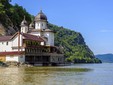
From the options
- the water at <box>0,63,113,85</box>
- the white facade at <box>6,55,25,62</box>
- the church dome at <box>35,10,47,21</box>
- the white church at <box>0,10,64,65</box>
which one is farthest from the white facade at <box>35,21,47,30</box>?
the water at <box>0,63,113,85</box>

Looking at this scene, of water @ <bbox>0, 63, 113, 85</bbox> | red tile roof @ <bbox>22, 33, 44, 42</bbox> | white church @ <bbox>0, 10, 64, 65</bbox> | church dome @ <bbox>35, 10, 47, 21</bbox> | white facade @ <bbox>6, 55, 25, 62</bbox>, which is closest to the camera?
water @ <bbox>0, 63, 113, 85</bbox>

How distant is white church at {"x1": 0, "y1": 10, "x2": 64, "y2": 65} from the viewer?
91750mm

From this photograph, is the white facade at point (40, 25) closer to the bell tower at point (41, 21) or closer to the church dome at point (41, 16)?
the bell tower at point (41, 21)

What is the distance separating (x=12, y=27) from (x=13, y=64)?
151 ft

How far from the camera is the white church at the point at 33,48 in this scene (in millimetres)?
91750

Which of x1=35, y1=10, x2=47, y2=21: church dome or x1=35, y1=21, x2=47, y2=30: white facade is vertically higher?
x1=35, y1=10, x2=47, y2=21: church dome

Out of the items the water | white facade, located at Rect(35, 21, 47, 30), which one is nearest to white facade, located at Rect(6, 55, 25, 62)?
white facade, located at Rect(35, 21, 47, 30)

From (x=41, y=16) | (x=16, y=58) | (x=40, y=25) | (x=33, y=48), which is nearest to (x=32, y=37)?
(x=33, y=48)

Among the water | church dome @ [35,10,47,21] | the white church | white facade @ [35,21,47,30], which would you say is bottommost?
the water

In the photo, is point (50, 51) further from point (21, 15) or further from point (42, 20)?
point (21, 15)

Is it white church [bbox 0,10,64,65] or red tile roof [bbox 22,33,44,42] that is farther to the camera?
red tile roof [bbox 22,33,44,42]

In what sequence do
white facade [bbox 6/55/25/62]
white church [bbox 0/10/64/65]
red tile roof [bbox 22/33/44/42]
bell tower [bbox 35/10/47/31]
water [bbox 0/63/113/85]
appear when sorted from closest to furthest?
water [bbox 0/63/113/85], white facade [bbox 6/55/25/62], white church [bbox 0/10/64/65], red tile roof [bbox 22/33/44/42], bell tower [bbox 35/10/47/31]

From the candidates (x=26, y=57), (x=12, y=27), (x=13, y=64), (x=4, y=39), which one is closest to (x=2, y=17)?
(x=12, y=27)

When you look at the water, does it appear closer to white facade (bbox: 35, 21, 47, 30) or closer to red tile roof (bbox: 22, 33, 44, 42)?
red tile roof (bbox: 22, 33, 44, 42)
